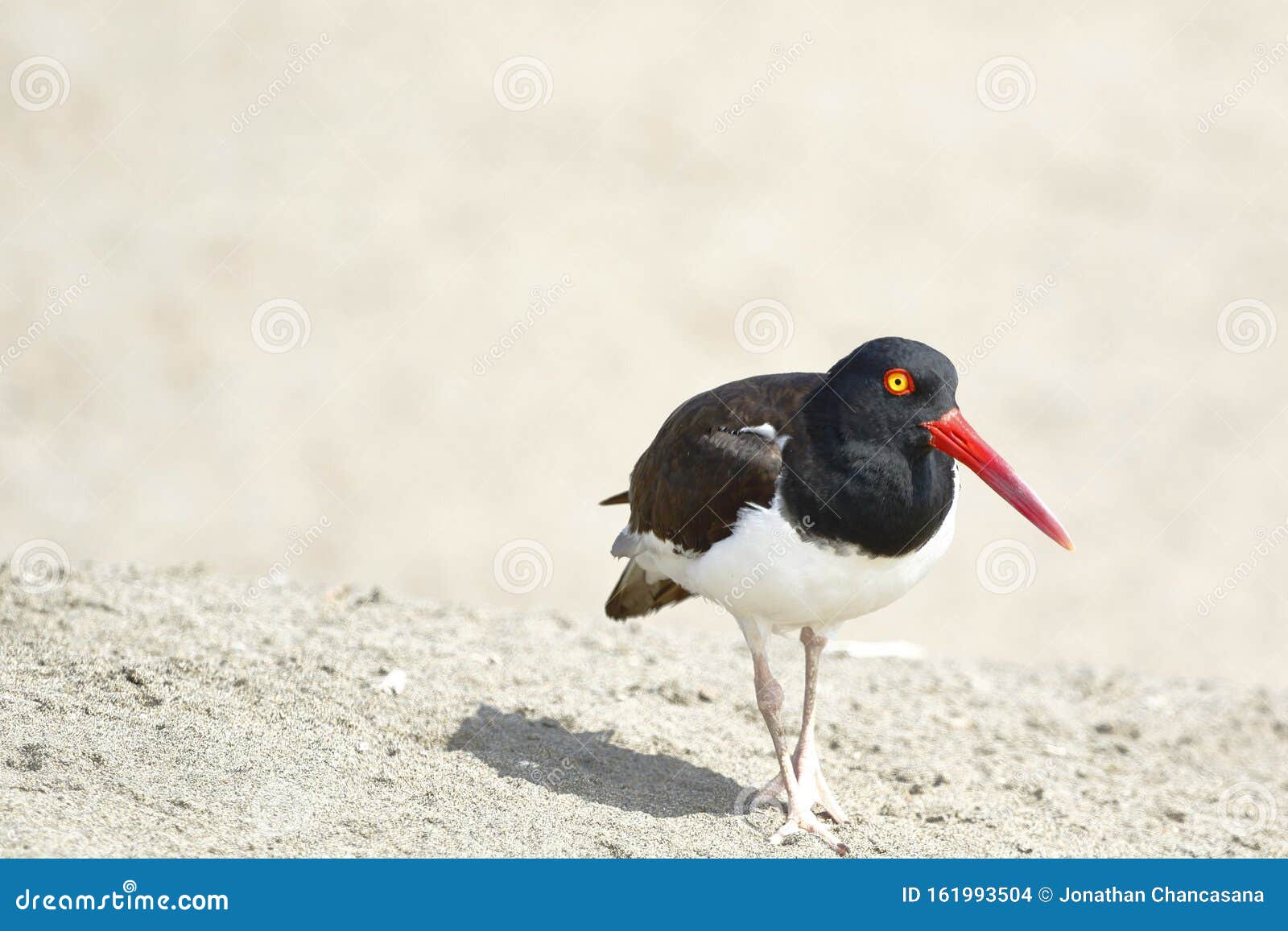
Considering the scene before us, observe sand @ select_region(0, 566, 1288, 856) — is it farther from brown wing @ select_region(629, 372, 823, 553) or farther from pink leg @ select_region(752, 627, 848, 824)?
brown wing @ select_region(629, 372, 823, 553)

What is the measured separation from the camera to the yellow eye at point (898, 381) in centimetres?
552

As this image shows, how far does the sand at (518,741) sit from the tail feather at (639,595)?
56cm

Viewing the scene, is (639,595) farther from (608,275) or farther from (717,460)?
(608,275)

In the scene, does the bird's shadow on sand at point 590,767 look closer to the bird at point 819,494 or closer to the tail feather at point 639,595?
the bird at point 819,494

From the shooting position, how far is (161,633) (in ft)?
22.3

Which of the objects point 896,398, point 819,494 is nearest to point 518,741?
point 819,494

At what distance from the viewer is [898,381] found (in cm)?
552

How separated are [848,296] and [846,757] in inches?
438

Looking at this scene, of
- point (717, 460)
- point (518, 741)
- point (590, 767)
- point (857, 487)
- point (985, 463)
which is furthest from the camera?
point (518, 741)

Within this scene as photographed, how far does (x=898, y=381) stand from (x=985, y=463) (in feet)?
1.66

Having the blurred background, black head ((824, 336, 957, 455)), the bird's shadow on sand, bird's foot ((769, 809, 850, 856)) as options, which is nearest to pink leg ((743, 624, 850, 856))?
bird's foot ((769, 809, 850, 856))

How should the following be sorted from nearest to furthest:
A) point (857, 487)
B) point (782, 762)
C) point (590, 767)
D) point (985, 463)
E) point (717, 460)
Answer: point (857, 487) → point (985, 463) → point (717, 460) → point (782, 762) → point (590, 767)

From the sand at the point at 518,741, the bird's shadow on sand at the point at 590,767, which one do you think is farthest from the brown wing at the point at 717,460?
the sand at the point at 518,741

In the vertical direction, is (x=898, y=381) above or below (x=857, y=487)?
above
